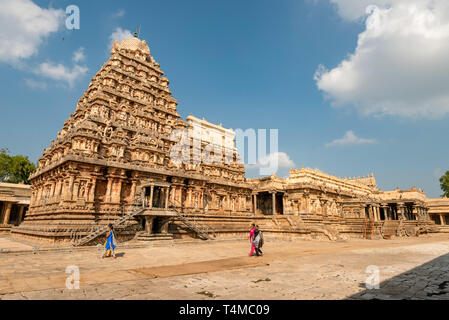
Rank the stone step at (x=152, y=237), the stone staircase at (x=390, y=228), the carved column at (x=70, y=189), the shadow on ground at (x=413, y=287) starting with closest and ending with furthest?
the shadow on ground at (x=413, y=287) → the stone step at (x=152, y=237) → the carved column at (x=70, y=189) → the stone staircase at (x=390, y=228)

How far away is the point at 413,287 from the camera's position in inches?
310

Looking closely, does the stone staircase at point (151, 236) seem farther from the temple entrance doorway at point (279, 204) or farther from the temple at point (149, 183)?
the temple entrance doorway at point (279, 204)

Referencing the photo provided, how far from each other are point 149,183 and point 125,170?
4.06m

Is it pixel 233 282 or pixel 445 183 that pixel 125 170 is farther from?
pixel 445 183

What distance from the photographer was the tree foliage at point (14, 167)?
53.5m

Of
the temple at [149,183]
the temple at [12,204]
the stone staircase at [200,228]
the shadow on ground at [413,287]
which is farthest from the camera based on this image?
the temple at [12,204]

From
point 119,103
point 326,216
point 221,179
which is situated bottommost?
point 326,216

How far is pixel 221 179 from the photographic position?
36.2 m

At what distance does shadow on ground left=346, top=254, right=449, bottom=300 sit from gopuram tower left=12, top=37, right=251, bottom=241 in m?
18.7

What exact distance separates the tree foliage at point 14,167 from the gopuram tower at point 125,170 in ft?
85.9

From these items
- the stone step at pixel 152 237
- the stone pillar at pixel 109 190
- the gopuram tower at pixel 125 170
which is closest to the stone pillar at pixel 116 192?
the gopuram tower at pixel 125 170
